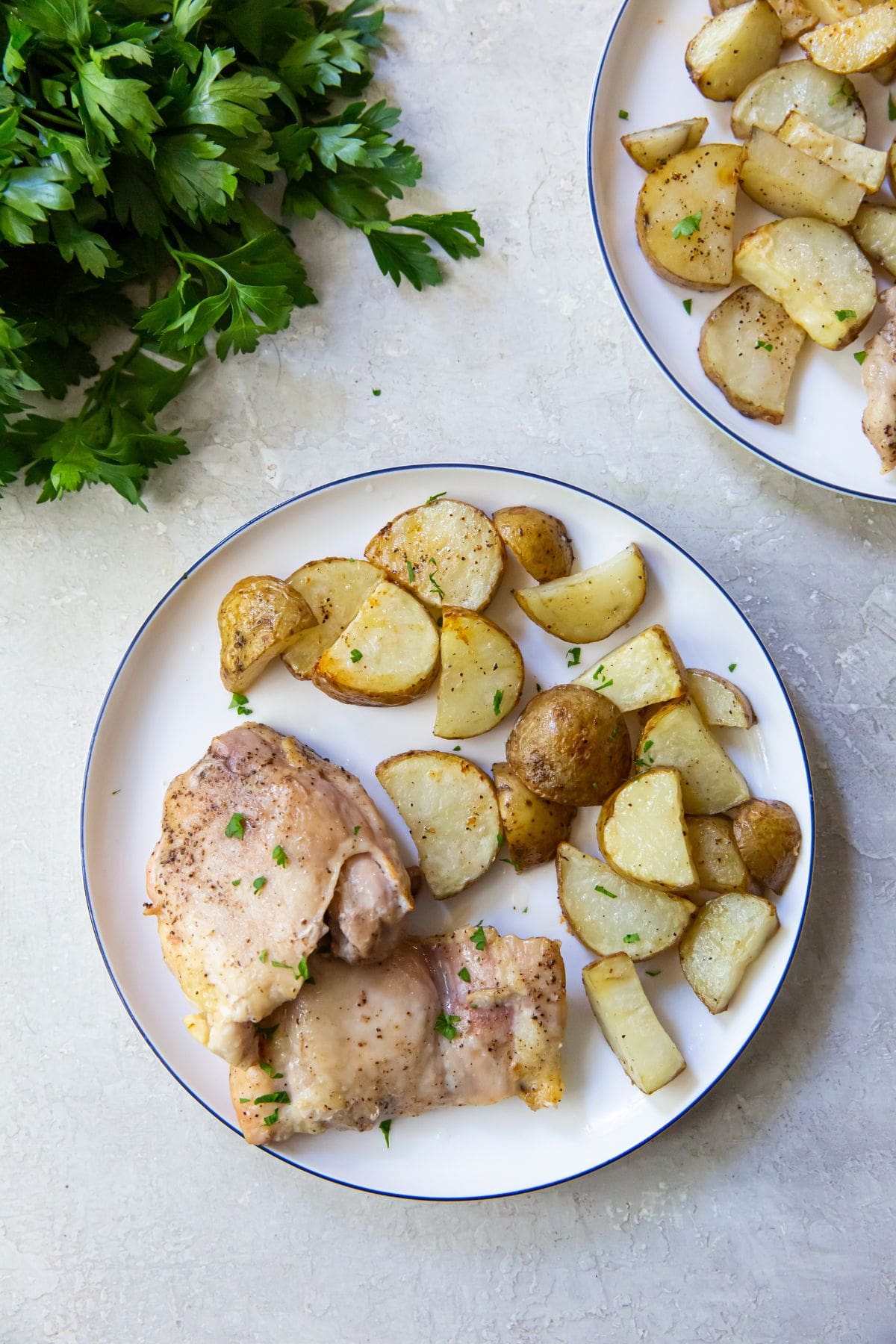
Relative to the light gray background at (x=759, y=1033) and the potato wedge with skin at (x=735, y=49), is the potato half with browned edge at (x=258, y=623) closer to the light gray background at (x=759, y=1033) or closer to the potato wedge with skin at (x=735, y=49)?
the light gray background at (x=759, y=1033)

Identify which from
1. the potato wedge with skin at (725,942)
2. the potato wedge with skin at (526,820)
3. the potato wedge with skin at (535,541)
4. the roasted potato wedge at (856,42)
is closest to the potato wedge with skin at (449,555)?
the potato wedge with skin at (535,541)

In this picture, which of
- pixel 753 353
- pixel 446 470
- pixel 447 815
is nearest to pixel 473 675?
pixel 447 815

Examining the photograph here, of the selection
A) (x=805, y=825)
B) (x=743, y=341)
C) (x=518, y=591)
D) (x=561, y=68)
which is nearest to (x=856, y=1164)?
(x=805, y=825)

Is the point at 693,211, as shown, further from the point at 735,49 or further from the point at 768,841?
the point at 768,841

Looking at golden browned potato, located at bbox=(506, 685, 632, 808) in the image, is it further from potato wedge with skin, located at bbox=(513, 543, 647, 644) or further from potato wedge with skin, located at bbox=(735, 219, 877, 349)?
potato wedge with skin, located at bbox=(735, 219, 877, 349)

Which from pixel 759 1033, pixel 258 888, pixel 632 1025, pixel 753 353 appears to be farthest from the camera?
pixel 759 1033

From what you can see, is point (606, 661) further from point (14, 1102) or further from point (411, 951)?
point (14, 1102)
